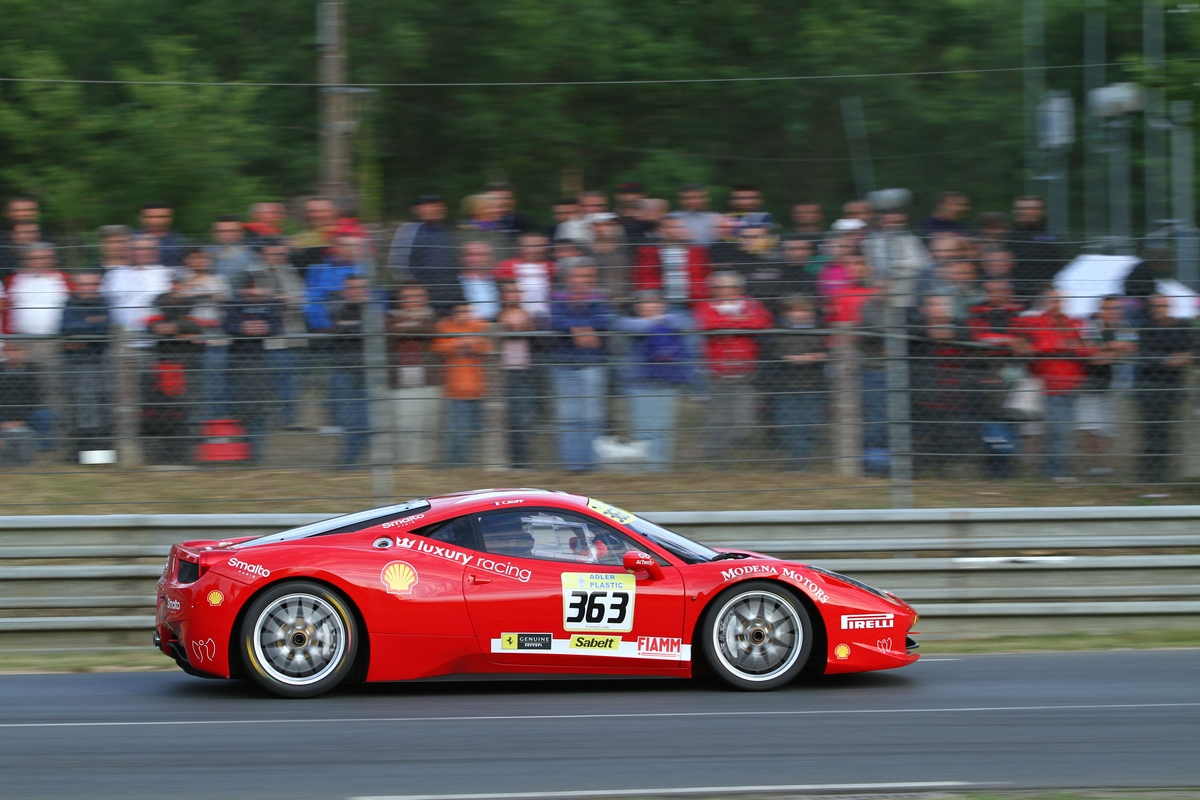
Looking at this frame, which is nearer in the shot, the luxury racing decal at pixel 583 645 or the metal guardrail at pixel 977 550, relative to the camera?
the luxury racing decal at pixel 583 645

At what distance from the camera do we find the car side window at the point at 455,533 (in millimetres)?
7273

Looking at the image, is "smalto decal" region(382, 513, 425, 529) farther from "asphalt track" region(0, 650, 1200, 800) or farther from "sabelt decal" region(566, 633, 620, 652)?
"sabelt decal" region(566, 633, 620, 652)

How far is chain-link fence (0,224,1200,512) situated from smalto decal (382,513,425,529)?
226cm

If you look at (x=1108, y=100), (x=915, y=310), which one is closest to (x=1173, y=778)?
(x=915, y=310)

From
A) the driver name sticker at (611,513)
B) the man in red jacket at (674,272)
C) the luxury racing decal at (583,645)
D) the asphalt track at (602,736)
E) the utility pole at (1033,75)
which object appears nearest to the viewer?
the asphalt track at (602,736)

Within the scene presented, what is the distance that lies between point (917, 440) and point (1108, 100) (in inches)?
389

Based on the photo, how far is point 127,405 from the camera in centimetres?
961

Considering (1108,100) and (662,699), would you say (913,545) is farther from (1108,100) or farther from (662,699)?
(1108,100)

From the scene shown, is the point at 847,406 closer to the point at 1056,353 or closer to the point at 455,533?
the point at 1056,353

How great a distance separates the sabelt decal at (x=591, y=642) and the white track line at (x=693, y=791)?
188 centimetres

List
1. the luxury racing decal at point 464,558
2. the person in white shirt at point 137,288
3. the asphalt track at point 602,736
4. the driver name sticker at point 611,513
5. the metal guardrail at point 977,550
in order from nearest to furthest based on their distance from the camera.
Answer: the asphalt track at point 602,736, the luxury racing decal at point 464,558, the driver name sticker at point 611,513, the metal guardrail at point 977,550, the person in white shirt at point 137,288

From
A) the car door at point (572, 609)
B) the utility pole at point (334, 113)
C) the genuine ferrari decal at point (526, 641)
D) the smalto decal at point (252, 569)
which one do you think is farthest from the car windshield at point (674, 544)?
the utility pole at point (334, 113)

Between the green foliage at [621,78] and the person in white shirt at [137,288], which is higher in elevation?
the green foliage at [621,78]

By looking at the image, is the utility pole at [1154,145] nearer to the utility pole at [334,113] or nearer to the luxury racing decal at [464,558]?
the utility pole at [334,113]
